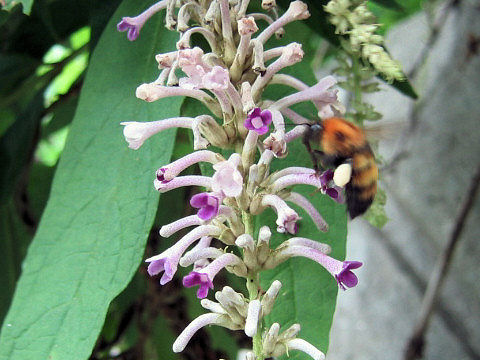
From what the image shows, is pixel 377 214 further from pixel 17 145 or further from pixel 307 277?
pixel 17 145

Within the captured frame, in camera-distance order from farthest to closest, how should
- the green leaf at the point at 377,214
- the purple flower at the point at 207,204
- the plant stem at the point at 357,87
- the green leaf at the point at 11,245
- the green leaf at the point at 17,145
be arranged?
1. the green leaf at the point at 11,245
2. the green leaf at the point at 17,145
3. the plant stem at the point at 357,87
4. the green leaf at the point at 377,214
5. the purple flower at the point at 207,204

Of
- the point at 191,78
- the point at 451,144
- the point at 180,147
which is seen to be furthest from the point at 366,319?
the point at 191,78

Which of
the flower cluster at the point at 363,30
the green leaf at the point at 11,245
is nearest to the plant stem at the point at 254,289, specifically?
the flower cluster at the point at 363,30

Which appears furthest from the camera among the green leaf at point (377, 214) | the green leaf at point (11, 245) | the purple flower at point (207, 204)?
the green leaf at point (11, 245)

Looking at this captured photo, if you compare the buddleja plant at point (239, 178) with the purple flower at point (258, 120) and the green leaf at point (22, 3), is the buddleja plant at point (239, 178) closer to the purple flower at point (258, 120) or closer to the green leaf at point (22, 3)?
the purple flower at point (258, 120)

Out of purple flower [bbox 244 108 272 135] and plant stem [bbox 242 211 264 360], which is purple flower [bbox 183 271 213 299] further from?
purple flower [bbox 244 108 272 135]

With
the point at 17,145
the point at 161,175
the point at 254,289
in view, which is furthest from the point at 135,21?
the point at 17,145

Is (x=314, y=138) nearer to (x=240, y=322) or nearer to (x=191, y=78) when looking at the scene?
(x=191, y=78)
